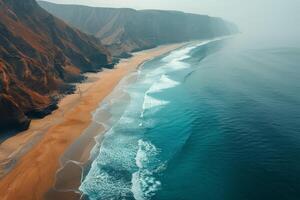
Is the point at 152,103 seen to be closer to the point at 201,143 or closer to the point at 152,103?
the point at 152,103

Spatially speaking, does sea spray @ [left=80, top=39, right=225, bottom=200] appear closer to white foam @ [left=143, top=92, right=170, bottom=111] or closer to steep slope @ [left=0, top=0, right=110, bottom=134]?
white foam @ [left=143, top=92, right=170, bottom=111]

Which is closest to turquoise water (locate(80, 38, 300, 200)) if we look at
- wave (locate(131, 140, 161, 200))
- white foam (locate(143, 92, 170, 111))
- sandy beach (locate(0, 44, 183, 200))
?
white foam (locate(143, 92, 170, 111))

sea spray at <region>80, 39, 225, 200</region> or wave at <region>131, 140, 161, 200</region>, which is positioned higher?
wave at <region>131, 140, 161, 200</region>

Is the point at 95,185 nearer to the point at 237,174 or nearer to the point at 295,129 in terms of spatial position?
the point at 237,174

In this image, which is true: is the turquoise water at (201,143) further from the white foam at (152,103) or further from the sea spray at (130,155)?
the sea spray at (130,155)

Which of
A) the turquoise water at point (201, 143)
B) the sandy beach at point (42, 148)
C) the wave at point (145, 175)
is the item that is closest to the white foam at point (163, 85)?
the turquoise water at point (201, 143)

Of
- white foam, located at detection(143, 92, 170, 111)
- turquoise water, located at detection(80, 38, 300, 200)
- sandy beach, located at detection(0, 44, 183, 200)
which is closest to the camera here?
turquoise water, located at detection(80, 38, 300, 200)

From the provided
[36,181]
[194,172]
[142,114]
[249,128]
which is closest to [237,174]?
[194,172]
